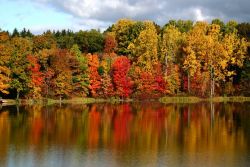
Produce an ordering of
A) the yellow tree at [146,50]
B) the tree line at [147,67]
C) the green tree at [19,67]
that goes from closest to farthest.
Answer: the green tree at [19,67] < the tree line at [147,67] < the yellow tree at [146,50]

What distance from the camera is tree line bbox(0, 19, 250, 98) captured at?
238 feet

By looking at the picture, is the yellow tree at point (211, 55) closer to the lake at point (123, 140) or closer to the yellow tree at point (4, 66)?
the yellow tree at point (4, 66)

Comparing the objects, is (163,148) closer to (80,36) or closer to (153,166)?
(153,166)

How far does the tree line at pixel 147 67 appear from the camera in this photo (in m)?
72.6

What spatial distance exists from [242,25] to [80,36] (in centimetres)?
3301

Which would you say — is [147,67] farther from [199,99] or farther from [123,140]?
[123,140]

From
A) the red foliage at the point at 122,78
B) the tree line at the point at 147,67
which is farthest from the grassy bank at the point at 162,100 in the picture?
the red foliage at the point at 122,78

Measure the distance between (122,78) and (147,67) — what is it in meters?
5.02

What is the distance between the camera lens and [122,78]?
78.6 metres

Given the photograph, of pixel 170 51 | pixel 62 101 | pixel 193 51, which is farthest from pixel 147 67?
pixel 62 101

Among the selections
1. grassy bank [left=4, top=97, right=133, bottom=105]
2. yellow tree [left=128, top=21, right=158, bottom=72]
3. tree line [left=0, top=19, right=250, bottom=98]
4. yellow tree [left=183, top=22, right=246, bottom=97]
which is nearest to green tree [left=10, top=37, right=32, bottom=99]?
tree line [left=0, top=19, right=250, bottom=98]

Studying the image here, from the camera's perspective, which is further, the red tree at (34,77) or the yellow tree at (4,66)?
the red tree at (34,77)

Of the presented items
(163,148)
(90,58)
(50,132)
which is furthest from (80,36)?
(163,148)

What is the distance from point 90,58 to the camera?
263 ft
